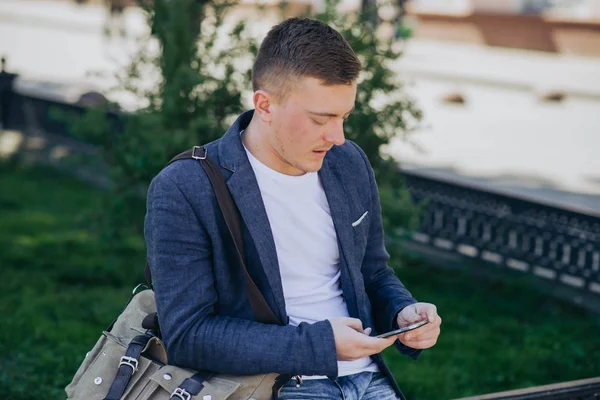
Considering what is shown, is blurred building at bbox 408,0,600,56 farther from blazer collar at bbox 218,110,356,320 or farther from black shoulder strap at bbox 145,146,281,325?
black shoulder strap at bbox 145,146,281,325

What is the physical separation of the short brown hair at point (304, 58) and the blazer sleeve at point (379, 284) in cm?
48

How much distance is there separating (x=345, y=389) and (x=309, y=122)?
813 mm

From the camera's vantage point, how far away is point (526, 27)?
84.0 ft

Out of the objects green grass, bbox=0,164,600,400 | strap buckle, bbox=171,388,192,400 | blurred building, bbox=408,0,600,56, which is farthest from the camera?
blurred building, bbox=408,0,600,56

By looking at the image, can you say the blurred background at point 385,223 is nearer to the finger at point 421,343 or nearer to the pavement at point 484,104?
the pavement at point 484,104

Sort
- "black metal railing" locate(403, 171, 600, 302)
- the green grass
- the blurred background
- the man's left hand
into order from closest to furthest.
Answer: the man's left hand, the green grass, the blurred background, "black metal railing" locate(403, 171, 600, 302)

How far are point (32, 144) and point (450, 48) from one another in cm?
1858

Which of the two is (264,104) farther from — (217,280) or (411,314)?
(411,314)

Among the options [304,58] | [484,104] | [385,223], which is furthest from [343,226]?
[484,104]

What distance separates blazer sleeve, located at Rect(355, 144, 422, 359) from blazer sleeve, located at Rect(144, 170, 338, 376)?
0.41 m

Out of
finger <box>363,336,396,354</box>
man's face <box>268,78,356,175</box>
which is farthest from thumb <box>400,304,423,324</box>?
man's face <box>268,78,356,175</box>

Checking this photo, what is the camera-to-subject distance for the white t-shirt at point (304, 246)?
2.65 metres

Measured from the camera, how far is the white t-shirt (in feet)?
8.68

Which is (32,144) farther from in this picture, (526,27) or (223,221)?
(526,27)
